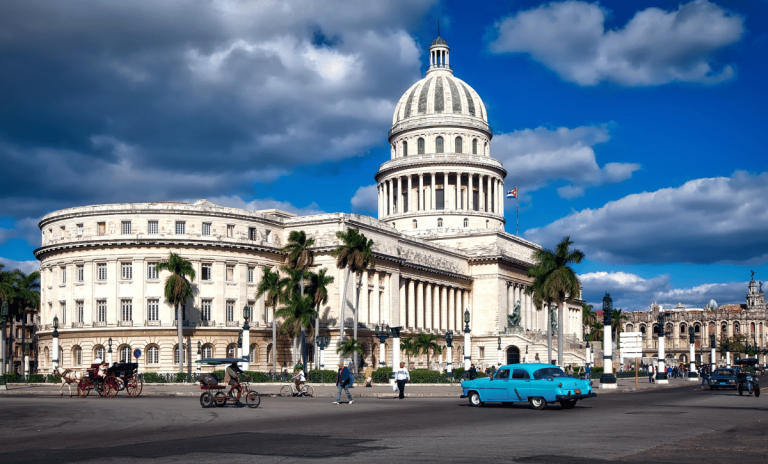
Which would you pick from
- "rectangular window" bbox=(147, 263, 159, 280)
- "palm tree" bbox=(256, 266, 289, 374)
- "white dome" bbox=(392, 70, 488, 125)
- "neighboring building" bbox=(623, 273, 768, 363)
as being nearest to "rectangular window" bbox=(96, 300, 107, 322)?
"rectangular window" bbox=(147, 263, 159, 280)

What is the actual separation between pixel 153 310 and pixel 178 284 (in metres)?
7.26

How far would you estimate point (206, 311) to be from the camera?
74812 mm

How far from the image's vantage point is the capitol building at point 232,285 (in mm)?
72875

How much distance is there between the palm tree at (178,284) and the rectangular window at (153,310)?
4.57 m

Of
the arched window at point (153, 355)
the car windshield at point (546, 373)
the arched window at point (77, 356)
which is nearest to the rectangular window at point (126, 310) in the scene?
the arched window at point (153, 355)

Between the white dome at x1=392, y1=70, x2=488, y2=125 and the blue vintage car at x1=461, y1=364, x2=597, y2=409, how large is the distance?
289 ft

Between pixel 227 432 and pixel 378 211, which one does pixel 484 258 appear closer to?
pixel 378 211

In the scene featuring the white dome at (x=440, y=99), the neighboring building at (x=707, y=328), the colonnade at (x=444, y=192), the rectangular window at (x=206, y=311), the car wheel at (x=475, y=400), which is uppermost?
the white dome at (x=440, y=99)

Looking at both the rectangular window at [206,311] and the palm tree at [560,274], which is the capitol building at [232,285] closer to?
the rectangular window at [206,311]

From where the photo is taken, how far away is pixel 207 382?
102ft

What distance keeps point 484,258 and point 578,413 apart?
76942 mm

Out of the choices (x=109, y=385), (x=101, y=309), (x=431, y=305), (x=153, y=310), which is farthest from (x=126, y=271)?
(x=431, y=305)

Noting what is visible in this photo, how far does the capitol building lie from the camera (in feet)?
239

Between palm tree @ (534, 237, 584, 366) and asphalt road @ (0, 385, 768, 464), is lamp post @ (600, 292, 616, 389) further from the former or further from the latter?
asphalt road @ (0, 385, 768, 464)
